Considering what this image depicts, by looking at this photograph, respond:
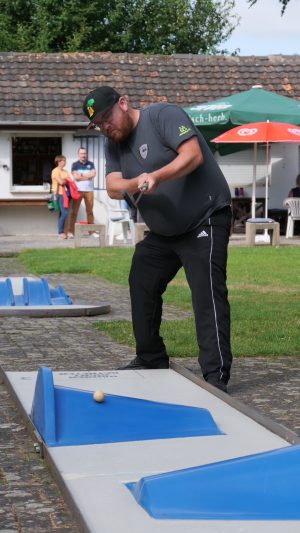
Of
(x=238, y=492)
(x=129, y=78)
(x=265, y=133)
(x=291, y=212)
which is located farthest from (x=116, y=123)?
(x=129, y=78)

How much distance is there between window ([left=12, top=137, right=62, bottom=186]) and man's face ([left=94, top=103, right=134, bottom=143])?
75.7ft

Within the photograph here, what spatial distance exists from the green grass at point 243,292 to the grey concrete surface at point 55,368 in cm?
39

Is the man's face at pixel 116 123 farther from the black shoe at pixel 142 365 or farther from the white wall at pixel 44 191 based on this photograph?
the white wall at pixel 44 191

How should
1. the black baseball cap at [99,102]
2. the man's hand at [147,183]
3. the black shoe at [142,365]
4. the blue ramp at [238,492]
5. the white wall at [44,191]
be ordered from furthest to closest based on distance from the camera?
the white wall at [44,191] < the black shoe at [142,365] < the black baseball cap at [99,102] < the man's hand at [147,183] < the blue ramp at [238,492]

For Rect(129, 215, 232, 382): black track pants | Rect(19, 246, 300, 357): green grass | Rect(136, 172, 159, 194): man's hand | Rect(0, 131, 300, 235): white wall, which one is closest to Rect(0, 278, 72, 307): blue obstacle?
Rect(19, 246, 300, 357): green grass

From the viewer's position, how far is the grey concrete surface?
4691 mm

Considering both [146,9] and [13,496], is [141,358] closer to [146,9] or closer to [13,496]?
[13,496]

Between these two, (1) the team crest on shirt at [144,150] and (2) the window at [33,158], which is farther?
(2) the window at [33,158]

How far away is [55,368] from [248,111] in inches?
649

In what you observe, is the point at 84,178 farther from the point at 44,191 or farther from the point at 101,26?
the point at 101,26

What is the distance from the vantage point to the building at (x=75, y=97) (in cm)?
2962

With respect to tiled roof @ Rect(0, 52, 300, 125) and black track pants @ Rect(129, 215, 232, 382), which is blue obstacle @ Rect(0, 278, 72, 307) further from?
tiled roof @ Rect(0, 52, 300, 125)

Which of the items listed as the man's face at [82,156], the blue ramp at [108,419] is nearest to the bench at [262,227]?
the man's face at [82,156]

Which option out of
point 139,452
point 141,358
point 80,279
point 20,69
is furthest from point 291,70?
point 139,452
